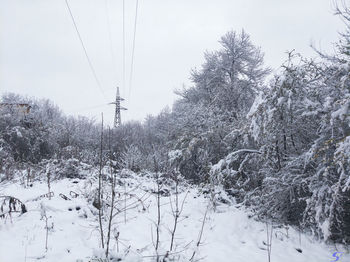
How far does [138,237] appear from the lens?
350 cm

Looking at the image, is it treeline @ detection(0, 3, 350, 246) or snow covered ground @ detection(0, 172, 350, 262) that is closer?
snow covered ground @ detection(0, 172, 350, 262)

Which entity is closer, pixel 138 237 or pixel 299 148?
pixel 138 237

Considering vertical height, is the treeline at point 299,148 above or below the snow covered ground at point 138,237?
above

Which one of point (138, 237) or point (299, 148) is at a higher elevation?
point (299, 148)

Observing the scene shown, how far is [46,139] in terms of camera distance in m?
10.7

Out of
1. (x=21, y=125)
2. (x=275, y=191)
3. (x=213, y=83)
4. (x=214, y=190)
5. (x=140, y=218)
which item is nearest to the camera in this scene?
(x=275, y=191)

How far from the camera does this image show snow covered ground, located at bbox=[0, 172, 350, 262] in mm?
2756

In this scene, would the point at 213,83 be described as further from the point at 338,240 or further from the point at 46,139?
the point at 338,240

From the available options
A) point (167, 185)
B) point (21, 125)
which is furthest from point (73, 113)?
point (167, 185)

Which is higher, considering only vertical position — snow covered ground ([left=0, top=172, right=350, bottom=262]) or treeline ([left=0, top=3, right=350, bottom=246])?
treeline ([left=0, top=3, right=350, bottom=246])

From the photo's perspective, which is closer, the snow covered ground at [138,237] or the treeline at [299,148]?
the snow covered ground at [138,237]

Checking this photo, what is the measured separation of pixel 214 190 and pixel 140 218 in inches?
72.8

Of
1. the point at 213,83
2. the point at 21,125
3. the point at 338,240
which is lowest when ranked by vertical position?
the point at 338,240

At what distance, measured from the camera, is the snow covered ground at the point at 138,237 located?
9.04ft
